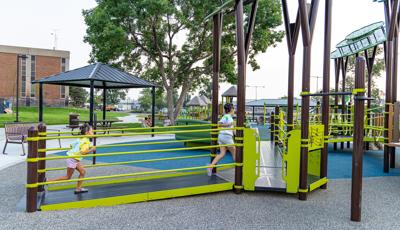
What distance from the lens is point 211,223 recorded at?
4512 millimetres

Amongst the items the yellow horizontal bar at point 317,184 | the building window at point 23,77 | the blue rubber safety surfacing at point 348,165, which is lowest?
the blue rubber safety surfacing at point 348,165

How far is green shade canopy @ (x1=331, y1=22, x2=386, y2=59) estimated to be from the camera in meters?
11.6

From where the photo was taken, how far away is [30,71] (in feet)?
200

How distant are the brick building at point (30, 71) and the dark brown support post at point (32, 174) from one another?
5780 centimetres

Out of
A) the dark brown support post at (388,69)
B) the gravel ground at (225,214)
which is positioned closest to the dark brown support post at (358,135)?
the gravel ground at (225,214)

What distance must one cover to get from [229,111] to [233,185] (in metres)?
1.61

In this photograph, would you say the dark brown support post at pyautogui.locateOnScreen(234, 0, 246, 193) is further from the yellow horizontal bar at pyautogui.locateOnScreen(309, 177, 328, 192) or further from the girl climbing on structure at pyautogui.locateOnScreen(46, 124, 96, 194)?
the girl climbing on structure at pyautogui.locateOnScreen(46, 124, 96, 194)

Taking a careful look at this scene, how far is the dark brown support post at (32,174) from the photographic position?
15.8ft

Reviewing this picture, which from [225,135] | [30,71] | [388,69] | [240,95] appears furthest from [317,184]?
[30,71]

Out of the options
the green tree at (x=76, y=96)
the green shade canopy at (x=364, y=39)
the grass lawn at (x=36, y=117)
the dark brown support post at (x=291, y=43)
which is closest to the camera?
the dark brown support post at (x=291, y=43)

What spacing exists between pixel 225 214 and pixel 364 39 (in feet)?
32.8

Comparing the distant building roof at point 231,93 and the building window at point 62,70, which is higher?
the building window at point 62,70

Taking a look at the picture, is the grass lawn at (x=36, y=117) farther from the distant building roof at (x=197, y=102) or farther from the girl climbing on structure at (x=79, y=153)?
the girl climbing on structure at (x=79, y=153)

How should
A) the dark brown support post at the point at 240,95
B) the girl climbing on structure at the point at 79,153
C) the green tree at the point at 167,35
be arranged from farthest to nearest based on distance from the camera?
the green tree at the point at 167,35, the dark brown support post at the point at 240,95, the girl climbing on structure at the point at 79,153
